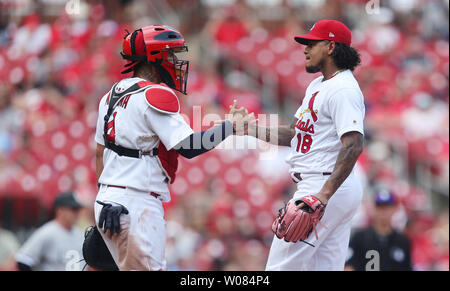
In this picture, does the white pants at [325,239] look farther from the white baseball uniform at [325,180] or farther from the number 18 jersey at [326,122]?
the number 18 jersey at [326,122]

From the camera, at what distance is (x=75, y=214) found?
643cm

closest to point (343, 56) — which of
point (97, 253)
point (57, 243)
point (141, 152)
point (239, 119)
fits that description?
point (239, 119)

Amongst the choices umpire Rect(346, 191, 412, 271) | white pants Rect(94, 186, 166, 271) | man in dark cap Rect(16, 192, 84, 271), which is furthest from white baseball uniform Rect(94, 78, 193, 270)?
umpire Rect(346, 191, 412, 271)

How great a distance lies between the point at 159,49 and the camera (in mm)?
4141

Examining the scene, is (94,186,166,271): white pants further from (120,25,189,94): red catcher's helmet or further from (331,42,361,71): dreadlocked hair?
(331,42,361,71): dreadlocked hair

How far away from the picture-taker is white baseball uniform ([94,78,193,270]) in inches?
153

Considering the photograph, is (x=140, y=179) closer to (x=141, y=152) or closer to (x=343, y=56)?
(x=141, y=152)

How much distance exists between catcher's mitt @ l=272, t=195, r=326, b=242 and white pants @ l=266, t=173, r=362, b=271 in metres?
0.10

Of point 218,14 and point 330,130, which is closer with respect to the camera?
point 330,130

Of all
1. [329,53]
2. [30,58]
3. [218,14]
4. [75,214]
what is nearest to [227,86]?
[218,14]

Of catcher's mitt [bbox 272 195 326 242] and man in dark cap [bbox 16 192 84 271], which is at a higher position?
catcher's mitt [bbox 272 195 326 242]

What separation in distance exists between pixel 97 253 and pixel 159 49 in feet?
4.54
